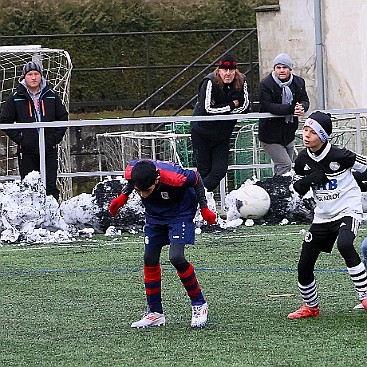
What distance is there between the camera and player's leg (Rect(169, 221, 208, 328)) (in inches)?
298

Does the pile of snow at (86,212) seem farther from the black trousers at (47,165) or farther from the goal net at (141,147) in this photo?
the goal net at (141,147)

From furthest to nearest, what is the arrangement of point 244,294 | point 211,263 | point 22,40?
1. point 22,40
2. point 211,263
3. point 244,294

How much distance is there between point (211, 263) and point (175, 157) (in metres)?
6.02

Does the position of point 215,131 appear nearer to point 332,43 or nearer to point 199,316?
point 199,316

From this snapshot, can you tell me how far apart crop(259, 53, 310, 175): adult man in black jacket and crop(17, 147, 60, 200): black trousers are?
243 cm

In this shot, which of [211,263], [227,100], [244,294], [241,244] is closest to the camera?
[244,294]

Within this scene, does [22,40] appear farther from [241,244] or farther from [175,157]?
[241,244]

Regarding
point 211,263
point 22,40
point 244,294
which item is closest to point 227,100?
point 211,263

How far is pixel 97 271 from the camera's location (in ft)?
34.4

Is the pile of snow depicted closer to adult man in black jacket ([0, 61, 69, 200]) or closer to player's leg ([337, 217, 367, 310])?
adult man in black jacket ([0, 61, 69, 200])

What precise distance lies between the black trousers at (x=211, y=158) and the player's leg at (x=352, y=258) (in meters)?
5.75

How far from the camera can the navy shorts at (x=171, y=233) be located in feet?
25.1

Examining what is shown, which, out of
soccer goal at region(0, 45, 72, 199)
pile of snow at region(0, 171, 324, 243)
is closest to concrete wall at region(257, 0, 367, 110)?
soccer goal at region(0, 45, 72, 199)

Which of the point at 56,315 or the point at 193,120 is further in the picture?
the point at 193,120
